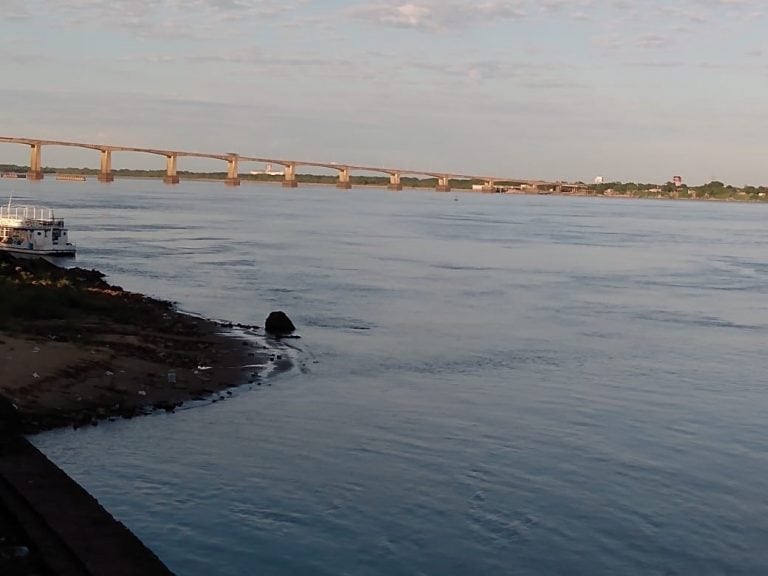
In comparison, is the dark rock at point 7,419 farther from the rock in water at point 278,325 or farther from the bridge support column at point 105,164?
the bridge support column at point 105,164

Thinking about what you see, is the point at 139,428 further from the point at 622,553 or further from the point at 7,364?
the point at 622,553

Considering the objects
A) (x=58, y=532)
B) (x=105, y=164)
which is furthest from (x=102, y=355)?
(x=105, y=164)

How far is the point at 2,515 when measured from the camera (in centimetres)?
1034

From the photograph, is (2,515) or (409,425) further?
(409,425)

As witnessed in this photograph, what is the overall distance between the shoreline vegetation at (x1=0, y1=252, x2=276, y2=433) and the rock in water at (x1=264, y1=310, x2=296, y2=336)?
62cm

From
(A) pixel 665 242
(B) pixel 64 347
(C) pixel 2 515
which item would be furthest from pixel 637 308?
(A) pixel 665 242

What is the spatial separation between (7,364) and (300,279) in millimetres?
27794

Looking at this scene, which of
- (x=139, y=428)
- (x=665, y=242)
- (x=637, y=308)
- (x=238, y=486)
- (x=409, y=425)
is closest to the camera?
(x=238, y=486)

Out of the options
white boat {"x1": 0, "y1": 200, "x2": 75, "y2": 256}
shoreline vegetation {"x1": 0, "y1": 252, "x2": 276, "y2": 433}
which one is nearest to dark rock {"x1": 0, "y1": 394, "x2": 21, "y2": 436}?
shoreline vegetation {"x1": 0, "y1": 252, "x2": 276, "y2": 433}

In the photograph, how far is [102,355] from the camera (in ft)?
73.3

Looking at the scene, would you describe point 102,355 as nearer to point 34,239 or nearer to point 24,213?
point 34,239

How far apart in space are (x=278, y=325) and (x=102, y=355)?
8364mm

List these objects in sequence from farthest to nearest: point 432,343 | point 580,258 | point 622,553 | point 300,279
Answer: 1. point 580,258
2. point 300,279
3. point 432,343
4. point 622,553

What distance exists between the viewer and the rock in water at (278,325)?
30.1 metres
